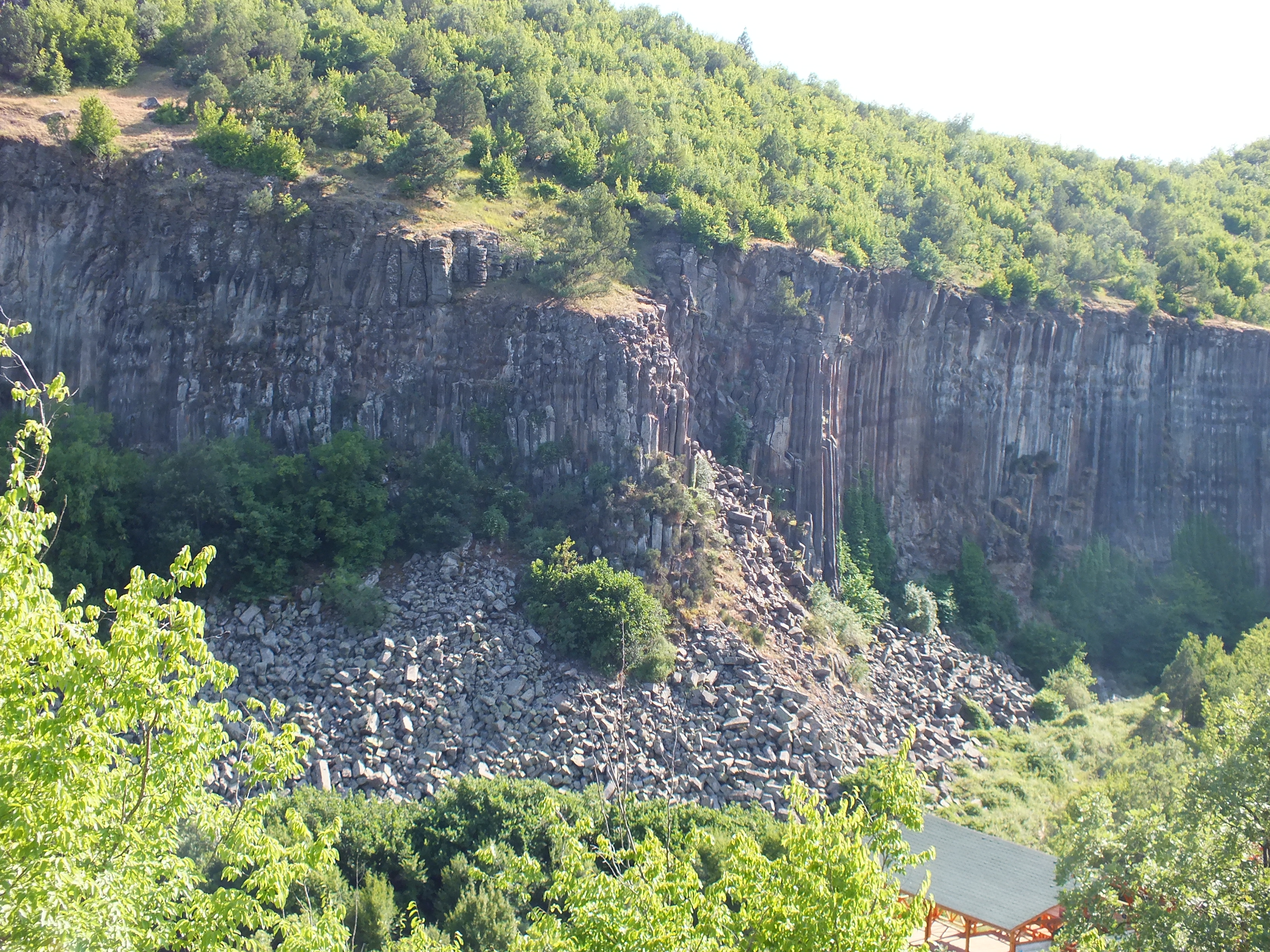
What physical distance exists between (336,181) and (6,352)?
76.2 feet

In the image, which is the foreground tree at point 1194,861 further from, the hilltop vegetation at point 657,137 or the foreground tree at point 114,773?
the hilltop vegetation at point 657,137

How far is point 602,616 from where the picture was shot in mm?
23406

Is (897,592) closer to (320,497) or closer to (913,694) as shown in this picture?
(913,694)

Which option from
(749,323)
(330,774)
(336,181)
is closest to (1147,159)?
(749,323)

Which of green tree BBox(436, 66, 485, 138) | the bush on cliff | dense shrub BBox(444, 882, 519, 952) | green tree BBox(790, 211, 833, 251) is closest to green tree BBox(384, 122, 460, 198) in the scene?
the bush on cliff

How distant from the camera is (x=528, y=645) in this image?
23438mm

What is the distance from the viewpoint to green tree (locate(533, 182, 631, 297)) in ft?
94.8

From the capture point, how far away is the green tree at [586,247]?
1137 inches

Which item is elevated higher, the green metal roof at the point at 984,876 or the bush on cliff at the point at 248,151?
the bush on cliff at the point at 248,151

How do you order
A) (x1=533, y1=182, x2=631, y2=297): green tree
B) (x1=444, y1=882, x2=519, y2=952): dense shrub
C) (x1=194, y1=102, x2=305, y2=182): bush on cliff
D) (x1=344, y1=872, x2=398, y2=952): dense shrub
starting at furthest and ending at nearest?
(x1=194, y1=102, x2=305, y2=182): bush on cliff < (x1=533, y1=182, x2=631, y2=297): green tree < (x1=344, y1=872, x2=398, y2=952): dense shrub < (x1=444, y1=882, x2=519, y2=952): dense shrub

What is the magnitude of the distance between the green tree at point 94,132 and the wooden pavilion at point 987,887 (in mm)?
28347

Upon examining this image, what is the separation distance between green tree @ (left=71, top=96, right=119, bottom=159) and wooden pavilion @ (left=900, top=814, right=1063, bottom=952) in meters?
28.3

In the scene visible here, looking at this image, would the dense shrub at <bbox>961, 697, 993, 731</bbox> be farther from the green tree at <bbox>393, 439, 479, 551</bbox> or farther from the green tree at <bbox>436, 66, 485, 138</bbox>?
the green tree at <bbox>436, 66, 485, 138</bbox>

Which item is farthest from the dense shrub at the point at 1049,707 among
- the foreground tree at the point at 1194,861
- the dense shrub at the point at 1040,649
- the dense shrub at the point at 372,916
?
the dense shrub at the point at 372,916
